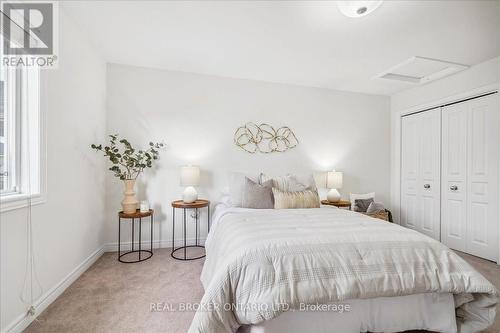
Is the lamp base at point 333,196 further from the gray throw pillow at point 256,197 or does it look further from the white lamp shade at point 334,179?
the gray throw pillow at point 256,197

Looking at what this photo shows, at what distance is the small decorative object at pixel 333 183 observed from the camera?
3.48 m

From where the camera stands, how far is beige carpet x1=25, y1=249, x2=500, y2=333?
5.18ft

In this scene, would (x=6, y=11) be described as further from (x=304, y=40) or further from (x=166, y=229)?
(x=166, y=229)

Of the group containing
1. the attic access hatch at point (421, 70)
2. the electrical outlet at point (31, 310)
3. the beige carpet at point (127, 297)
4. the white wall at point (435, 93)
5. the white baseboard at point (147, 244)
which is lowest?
the beige carpet at point (127, 297)

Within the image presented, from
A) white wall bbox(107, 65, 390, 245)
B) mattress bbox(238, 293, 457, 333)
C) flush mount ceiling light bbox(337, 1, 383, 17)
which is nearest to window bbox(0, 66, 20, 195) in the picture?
white wall bbox(107, 65, 390, 245)

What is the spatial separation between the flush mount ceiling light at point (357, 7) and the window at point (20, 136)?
235 centimetres

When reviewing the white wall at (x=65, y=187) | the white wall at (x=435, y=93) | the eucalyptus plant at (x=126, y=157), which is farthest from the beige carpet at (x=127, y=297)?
the white wall at (x=435, y=93)

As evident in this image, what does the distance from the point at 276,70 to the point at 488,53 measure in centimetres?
245

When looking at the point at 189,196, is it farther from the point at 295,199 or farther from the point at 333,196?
the point at 333,196

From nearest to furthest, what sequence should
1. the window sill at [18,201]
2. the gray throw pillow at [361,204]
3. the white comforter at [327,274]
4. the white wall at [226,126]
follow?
the white comforter at [327,274]
the window sill at [18,201]
the white wall at [226,126]
the gray throw pillow at [361,204]

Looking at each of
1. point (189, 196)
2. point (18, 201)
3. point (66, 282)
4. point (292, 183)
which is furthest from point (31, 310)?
point (292, 183)

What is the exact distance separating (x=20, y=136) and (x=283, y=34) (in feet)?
7.73

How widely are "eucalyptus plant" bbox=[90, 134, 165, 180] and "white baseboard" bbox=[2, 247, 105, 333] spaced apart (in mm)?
964

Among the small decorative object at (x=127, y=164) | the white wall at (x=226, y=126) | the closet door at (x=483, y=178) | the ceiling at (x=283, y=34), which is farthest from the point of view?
the white wall at (x=226, y=126)
